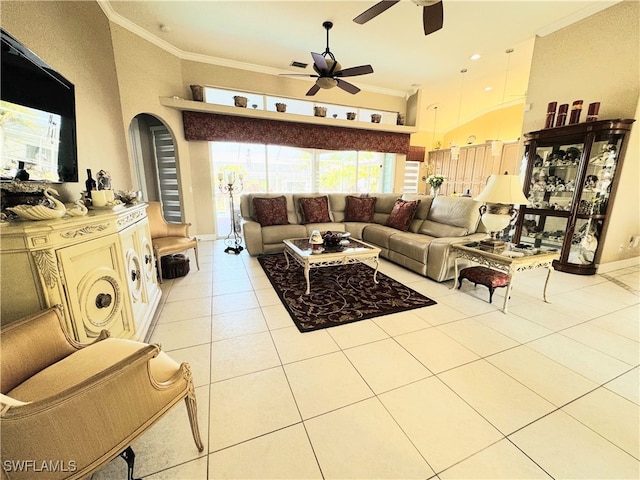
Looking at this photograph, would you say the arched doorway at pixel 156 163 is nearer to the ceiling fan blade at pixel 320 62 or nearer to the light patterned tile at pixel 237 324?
the ceiling fan blade at pixel 320 62

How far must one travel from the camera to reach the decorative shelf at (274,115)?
14.2 feet

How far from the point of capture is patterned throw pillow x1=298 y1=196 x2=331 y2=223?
14.9 feet

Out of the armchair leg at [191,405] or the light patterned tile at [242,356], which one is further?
the light patterned tile at [242,356]

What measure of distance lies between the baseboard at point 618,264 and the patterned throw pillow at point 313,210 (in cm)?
400

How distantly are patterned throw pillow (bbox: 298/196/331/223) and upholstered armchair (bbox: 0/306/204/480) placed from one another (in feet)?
11.4

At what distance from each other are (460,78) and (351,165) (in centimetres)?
290

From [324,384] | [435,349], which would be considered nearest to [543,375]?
[435,349]

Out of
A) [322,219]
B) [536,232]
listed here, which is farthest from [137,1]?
[536,232]

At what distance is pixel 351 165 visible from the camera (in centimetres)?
639

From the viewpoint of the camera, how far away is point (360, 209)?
480 centimetres

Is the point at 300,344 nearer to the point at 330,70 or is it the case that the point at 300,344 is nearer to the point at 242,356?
the point at 242,356

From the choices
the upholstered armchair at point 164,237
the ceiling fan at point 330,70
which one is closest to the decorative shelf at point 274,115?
the ceiling fan at point 330,70

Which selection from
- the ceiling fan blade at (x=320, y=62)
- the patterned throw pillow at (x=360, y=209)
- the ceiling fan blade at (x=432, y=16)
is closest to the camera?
the ceiling fan blade at (x=432, y=16)

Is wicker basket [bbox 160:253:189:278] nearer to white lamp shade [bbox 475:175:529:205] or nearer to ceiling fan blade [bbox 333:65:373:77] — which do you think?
ceiling fan blade [bbox 333:65:373:77]
